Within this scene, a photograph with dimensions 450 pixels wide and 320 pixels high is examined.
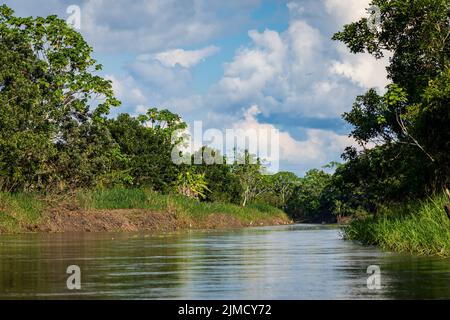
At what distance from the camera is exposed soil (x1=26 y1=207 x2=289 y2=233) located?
51.9 metres

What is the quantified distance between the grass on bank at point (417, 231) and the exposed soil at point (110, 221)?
82.4 ft

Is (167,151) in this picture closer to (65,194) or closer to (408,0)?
(65,194)

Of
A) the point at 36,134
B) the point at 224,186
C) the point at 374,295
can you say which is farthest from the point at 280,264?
the point at 224,186

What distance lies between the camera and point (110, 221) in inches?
2258

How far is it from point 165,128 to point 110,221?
109ft

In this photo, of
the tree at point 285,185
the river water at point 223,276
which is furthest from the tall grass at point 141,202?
the tree at point 285,185

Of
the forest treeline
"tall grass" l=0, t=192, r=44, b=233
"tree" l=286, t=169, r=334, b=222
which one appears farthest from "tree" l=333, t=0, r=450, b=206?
"tree" l=286, t=169, r=334, b=222

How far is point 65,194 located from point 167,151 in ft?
98.5

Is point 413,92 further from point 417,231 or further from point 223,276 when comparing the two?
point 223,276

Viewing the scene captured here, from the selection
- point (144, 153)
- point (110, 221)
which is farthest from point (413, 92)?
point (144, 153)

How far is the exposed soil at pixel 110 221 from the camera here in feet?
170

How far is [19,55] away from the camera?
57.6m

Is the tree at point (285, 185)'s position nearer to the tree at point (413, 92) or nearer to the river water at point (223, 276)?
the tree at point (413, 92)

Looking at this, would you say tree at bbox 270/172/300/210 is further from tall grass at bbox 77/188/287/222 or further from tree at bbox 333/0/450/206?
tree at bbox 333/0/450/206
